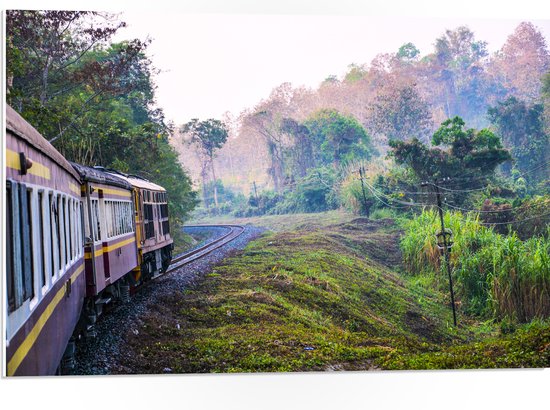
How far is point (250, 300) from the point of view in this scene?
9.64 meters

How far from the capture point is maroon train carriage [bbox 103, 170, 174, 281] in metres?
10.6

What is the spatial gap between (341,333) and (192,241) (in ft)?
21.3

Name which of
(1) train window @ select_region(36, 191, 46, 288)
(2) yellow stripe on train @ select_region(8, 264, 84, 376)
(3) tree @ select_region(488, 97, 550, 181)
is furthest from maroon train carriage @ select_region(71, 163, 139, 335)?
(3) tree @ select_region(488, 97, 550, 181)

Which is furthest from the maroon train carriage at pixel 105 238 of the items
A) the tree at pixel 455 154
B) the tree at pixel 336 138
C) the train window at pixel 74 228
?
the tree at pixel 455 154

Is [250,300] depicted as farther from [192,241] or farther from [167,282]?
[192,241]

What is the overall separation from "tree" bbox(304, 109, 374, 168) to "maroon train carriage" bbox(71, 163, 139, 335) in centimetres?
442

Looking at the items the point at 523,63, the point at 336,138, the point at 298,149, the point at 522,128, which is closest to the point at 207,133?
the point at 298,149

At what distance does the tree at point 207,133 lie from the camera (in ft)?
37.1

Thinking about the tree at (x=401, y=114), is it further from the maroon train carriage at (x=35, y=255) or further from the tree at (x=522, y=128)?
the maroon train carriage at (x=35, y=255)

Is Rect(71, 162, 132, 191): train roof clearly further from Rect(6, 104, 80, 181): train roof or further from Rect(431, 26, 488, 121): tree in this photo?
Rect(431, 26, 488, 121): tree

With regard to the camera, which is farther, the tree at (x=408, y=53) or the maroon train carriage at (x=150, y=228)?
the maroon train carriage at (x=150, y=228)

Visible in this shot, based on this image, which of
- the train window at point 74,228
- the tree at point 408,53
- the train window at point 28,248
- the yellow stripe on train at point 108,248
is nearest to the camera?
the train window at point 28,248

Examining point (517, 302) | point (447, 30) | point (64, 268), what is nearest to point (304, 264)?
point (517, 302)

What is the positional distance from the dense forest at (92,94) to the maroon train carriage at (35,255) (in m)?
4.09
